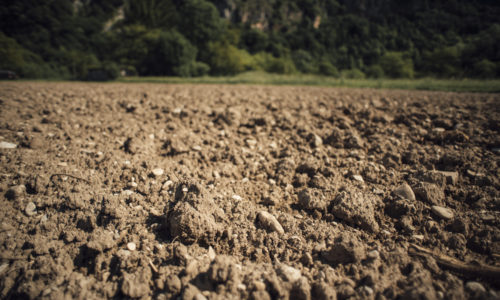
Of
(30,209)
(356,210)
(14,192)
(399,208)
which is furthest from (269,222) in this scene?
(14,192)

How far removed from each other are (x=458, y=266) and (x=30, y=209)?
314cm

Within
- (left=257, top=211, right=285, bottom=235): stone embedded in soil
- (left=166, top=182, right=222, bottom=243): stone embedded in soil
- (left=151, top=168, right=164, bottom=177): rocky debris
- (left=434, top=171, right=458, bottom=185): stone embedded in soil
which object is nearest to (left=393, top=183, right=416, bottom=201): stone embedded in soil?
(left=434, top=171, right=458, bottom=185): stone embedded in soil

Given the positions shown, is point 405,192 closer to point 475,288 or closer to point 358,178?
point 358,178

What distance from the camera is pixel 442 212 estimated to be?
1821 mm

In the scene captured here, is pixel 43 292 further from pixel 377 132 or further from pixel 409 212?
pixel 377 132

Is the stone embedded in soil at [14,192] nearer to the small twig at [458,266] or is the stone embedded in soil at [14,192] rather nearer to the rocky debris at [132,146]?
the rocky debris at [132,146]

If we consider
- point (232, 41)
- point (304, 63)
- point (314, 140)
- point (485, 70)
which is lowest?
point (314, 140)

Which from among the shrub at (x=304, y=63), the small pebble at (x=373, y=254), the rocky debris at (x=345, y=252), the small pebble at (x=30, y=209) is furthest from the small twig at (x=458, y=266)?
the shrub at (x=304, y=63)

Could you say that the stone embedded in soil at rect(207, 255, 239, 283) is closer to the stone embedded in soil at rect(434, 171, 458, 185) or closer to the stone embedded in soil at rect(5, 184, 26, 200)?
the stone embedded in soil at rect(5, 184, 26, 200)

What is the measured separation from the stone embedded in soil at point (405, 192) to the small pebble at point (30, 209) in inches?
122

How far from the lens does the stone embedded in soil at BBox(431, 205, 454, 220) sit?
1795mm

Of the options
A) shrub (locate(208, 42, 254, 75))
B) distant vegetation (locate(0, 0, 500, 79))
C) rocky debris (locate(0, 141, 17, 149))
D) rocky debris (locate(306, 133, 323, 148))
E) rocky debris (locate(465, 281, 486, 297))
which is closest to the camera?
rocky debris (locate(465, 281, 486, 297))

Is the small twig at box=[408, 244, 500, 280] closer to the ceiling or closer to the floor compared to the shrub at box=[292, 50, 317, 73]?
closer to the floor

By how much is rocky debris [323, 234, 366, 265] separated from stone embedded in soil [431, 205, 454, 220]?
0.84 metres
